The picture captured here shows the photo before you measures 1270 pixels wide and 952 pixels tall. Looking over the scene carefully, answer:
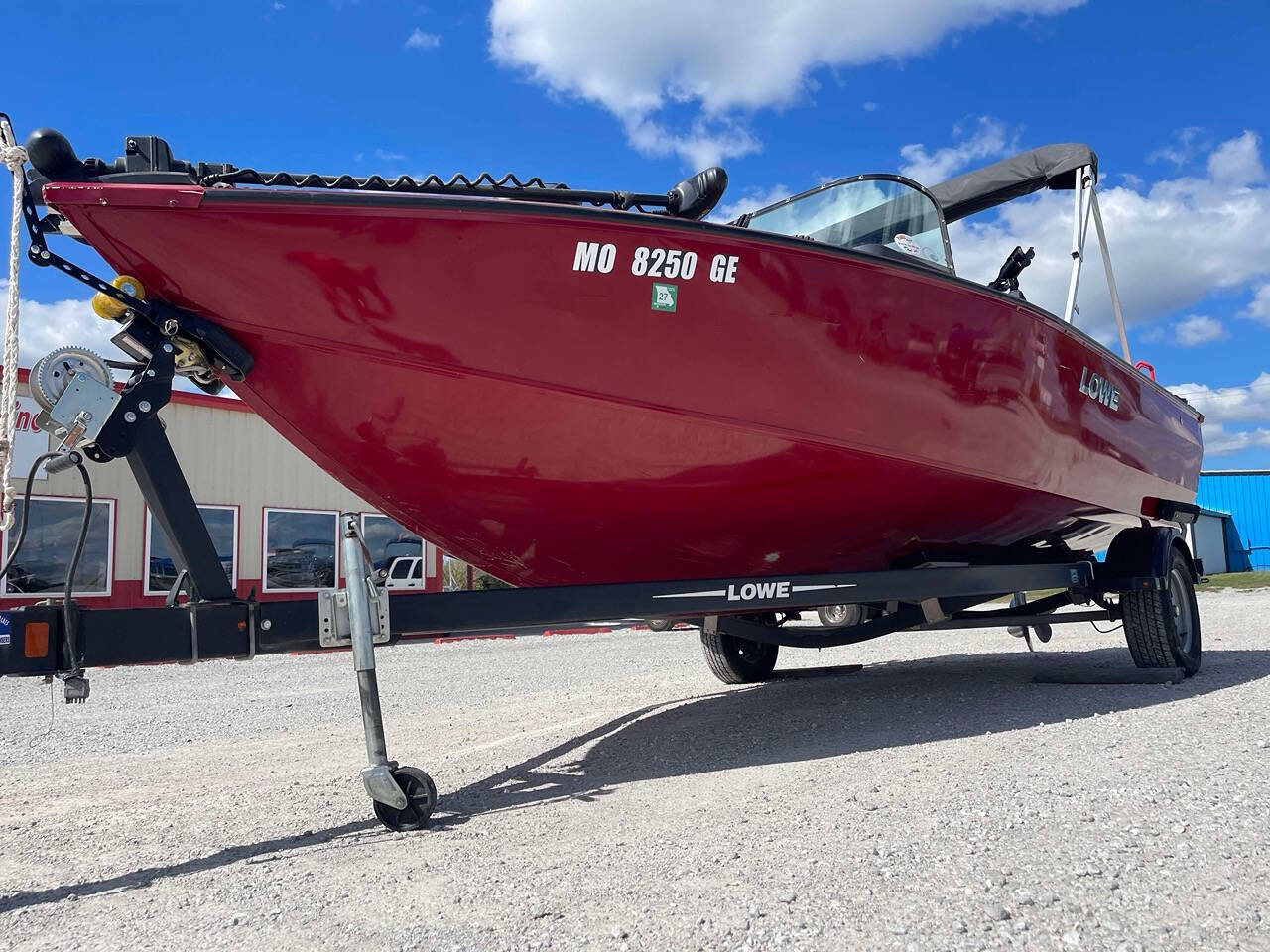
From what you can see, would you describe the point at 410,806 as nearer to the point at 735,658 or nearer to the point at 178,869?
the point at 178,869

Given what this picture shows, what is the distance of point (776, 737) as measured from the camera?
420 centimetres

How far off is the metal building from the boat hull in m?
6.87

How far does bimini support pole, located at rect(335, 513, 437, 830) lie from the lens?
295 centimetres

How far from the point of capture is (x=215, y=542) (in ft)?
42.9

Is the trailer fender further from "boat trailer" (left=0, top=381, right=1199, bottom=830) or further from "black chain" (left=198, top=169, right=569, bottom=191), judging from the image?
"black chain" (left=198, top=169, right=569, bottom=191)

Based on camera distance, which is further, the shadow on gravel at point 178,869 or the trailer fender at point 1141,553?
the trailer fender at point 1141,553

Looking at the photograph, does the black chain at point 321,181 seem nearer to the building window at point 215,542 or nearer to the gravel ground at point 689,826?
the gravel ground at point 689,826

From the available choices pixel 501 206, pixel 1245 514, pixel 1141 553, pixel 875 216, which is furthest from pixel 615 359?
pixel 1245 514

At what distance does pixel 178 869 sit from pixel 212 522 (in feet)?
36.6

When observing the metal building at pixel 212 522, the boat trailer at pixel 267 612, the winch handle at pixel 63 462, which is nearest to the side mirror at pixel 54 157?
the boat trailer at pixel 267 612

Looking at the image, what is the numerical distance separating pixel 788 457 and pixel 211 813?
8.12 feet

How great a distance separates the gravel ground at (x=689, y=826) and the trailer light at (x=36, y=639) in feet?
2.01

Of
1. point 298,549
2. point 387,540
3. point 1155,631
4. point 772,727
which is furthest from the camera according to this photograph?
point 387,540

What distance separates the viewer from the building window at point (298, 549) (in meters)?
13.6
